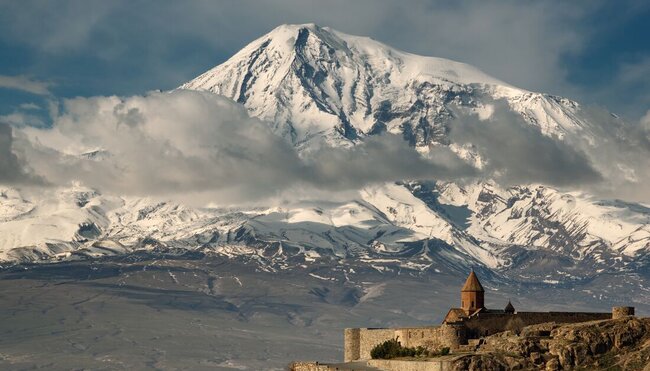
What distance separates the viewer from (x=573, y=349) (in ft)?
327

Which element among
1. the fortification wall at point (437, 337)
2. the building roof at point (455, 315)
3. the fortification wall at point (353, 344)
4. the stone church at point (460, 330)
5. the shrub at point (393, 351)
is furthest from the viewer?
the building roof at point (455, 315)

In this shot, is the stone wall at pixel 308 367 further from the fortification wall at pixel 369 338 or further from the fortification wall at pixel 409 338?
the fortification wall at pixel 369 338

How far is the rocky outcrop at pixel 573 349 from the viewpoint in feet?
320

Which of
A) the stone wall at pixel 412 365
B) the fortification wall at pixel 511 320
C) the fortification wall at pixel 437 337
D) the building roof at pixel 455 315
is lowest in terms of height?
the stone wall at pixel 412 365

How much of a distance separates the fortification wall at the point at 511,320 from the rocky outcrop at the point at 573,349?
924 cm

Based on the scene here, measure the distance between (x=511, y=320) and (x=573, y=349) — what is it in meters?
18.3

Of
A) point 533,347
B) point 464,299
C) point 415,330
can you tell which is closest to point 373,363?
point 415,330

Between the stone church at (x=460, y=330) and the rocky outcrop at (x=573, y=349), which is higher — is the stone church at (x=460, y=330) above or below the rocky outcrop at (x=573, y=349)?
above

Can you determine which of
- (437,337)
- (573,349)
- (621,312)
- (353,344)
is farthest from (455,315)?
(573,349)

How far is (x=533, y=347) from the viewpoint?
3979 inches

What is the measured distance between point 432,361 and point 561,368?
9.12 metres

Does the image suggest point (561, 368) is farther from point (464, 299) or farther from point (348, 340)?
point (464, 299)

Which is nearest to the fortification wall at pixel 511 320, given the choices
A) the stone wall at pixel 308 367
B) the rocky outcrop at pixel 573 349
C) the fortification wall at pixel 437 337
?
the fortification wall at pixel 437 337

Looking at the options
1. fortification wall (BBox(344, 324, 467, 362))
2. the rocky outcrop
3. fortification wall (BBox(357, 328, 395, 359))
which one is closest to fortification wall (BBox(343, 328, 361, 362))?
fortification wall (BBox(344, 324, 467, 362))
